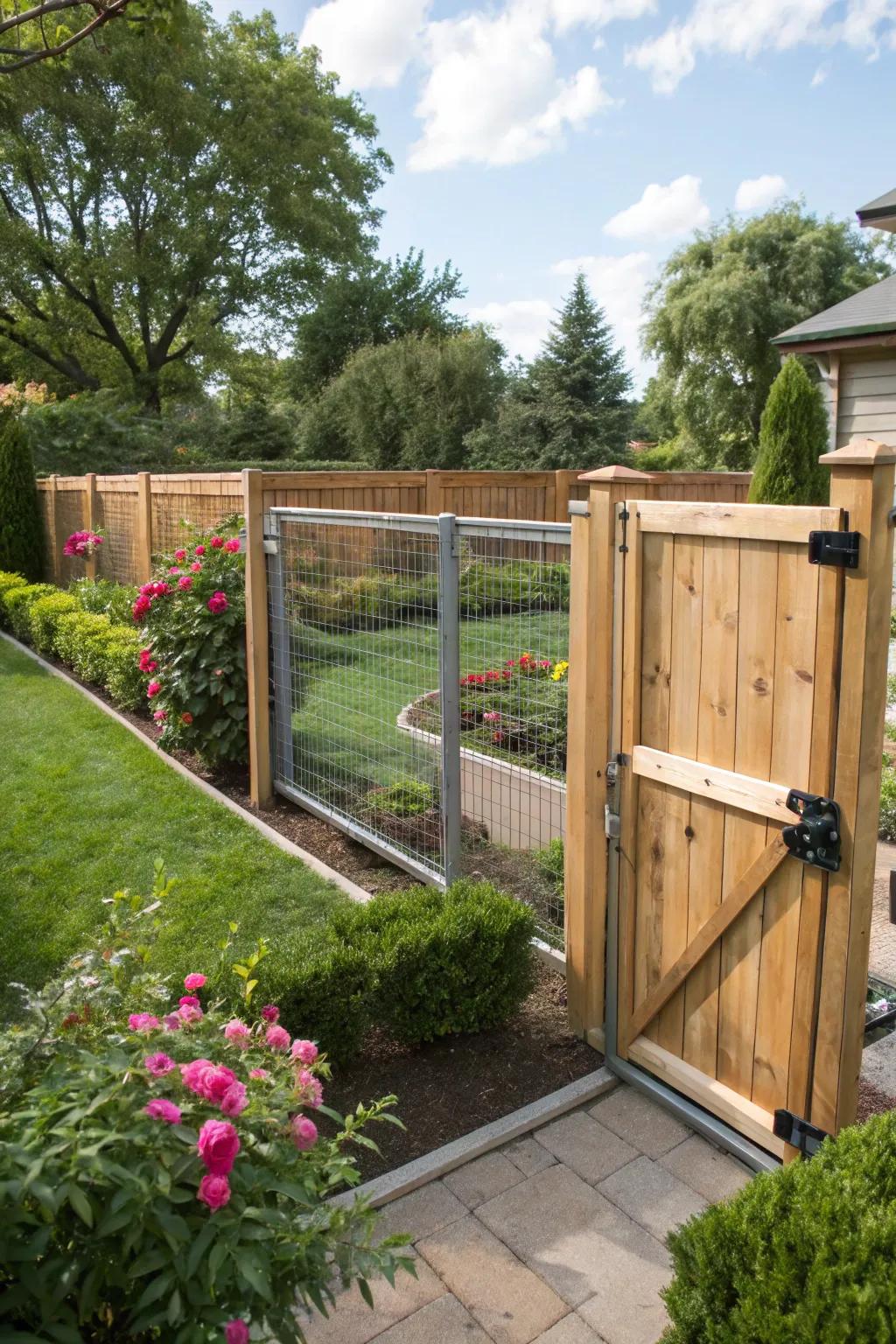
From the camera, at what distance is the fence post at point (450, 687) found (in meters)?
4.13

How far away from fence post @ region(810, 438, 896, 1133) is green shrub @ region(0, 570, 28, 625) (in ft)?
39.8

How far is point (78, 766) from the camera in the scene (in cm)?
688

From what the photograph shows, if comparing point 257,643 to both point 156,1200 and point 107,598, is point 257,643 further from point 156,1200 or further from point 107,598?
point 107,598

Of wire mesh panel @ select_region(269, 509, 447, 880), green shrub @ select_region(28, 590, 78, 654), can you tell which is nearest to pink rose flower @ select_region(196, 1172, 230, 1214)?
wire mesh panel @ select_region(269, 509, 447, 880)

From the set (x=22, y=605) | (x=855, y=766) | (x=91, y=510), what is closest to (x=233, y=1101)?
(x=855, y=766)

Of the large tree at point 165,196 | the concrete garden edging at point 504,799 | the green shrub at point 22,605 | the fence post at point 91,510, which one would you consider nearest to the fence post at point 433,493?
the fence post at point 91,510

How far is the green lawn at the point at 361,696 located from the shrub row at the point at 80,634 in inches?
101

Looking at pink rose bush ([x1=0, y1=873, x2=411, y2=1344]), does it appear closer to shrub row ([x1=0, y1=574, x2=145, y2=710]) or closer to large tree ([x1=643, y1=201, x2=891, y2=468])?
shrub row ([x1=0, y1=574, x2=145, y2=710])

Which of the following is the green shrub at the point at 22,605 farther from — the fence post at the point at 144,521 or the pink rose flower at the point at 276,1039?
the pink rose flower at the point at 276,1039

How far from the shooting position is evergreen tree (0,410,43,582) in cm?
1449

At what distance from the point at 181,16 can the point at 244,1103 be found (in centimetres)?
564

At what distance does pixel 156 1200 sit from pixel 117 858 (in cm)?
398

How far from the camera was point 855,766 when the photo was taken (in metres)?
2.49

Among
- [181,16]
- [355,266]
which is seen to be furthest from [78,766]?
[355,266]
